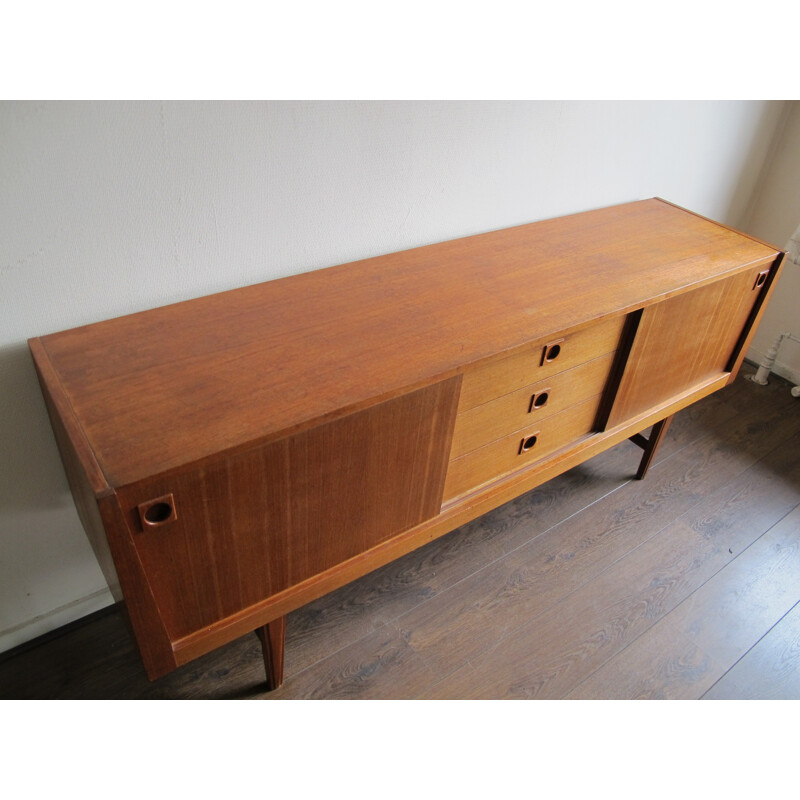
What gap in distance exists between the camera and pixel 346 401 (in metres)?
0.89

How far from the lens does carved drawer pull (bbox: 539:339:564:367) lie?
1123 millimetres

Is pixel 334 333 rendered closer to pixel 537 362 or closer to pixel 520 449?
pixel 537 362

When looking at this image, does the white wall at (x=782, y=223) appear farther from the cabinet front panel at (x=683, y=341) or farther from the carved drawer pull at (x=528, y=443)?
the carved drawer pull at (x=528, y=443)

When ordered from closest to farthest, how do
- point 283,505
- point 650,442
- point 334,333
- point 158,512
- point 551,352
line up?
point 158,512 → point 283,505 → point 334,333 → point 551,352 → point 650,442

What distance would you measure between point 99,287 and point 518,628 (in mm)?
1087

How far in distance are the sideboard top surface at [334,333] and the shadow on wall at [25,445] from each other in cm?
9

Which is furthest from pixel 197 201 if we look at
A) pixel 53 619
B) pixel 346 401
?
pixel 53 619

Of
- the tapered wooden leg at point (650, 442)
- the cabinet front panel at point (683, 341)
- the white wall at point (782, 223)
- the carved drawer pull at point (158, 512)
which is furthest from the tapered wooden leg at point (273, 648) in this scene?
the white wall at point (782, 223)

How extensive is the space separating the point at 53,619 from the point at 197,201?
91 centimetres

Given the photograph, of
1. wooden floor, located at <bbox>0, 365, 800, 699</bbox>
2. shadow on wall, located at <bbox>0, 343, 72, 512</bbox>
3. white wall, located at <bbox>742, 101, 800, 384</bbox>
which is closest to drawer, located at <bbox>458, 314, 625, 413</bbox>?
wooden floor, located at <bbox>0, 365, 800, 699</bbox>

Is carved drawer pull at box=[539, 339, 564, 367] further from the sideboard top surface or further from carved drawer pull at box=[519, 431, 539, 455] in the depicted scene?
carved drawer pull at box=[519, 431, 539, 455]
